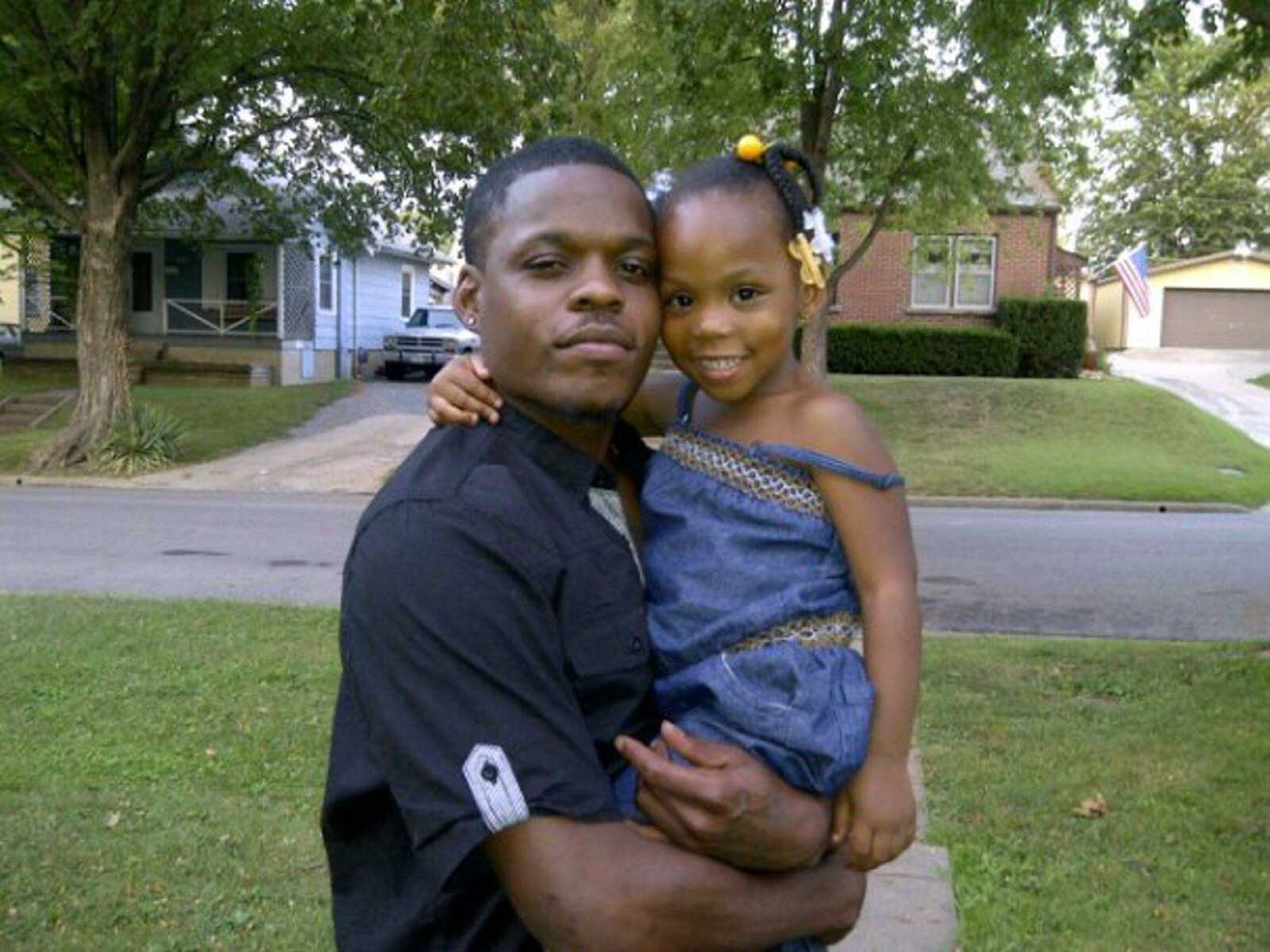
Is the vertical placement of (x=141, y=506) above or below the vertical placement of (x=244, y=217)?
below

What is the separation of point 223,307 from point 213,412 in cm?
848

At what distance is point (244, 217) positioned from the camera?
3075 cm

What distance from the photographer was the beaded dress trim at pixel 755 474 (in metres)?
1.99

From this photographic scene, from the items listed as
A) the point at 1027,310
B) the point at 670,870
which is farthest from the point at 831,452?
the point at 1027,310

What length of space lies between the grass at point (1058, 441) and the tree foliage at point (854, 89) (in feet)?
9.53

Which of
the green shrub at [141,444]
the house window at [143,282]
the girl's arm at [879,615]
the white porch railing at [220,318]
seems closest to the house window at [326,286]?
the white porch railing at [220,318]

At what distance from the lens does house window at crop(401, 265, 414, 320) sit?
39688 millimetres

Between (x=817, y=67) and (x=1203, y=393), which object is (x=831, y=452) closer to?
(x=817, y=67)

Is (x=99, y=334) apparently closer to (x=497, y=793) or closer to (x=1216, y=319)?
(x=497, y=793)

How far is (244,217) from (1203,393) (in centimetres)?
2125

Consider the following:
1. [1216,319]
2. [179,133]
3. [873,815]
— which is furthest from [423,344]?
[873,815]

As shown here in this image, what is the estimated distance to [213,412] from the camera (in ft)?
82.8

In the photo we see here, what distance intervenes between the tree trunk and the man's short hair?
1945 centimetres

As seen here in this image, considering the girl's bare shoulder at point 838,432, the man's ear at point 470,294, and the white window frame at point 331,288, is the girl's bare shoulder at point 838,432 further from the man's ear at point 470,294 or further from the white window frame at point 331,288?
the white window frame at point 331,288
